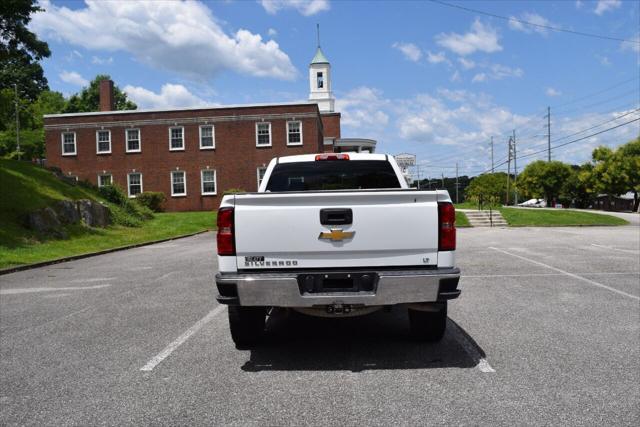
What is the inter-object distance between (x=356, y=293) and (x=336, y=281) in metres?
0.20

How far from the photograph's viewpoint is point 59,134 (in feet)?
136

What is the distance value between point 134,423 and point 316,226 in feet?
6.70

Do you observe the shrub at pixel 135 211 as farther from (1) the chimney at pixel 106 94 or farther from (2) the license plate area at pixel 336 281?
(2) the license plate area at pixel 336 281

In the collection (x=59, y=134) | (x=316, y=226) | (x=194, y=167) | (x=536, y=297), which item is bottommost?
(x=536, y=297)

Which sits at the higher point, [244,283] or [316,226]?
[316,226]

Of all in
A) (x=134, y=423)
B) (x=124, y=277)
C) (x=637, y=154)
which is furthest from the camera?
(x=637, y=154)

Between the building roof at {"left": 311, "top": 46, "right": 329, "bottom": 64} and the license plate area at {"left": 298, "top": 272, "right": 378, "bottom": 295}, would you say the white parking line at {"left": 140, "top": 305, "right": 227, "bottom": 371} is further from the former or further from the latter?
the building roof at {"left": 311, "top": 46, "right": 329, "bottom": 64}

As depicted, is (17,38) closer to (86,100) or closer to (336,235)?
(336,235)

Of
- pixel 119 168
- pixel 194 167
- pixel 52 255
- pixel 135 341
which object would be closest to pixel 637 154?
pixel 194 167

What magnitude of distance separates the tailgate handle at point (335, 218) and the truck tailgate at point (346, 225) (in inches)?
0.7

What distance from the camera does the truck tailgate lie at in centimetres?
454

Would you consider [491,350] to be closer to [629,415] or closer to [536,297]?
[629,415]

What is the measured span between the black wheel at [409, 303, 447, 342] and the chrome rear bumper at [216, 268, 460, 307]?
77cm

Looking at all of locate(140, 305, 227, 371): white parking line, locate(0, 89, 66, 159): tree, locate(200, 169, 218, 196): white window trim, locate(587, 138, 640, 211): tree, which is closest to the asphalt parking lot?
locate(140, 305, 227, 371): white parking line
